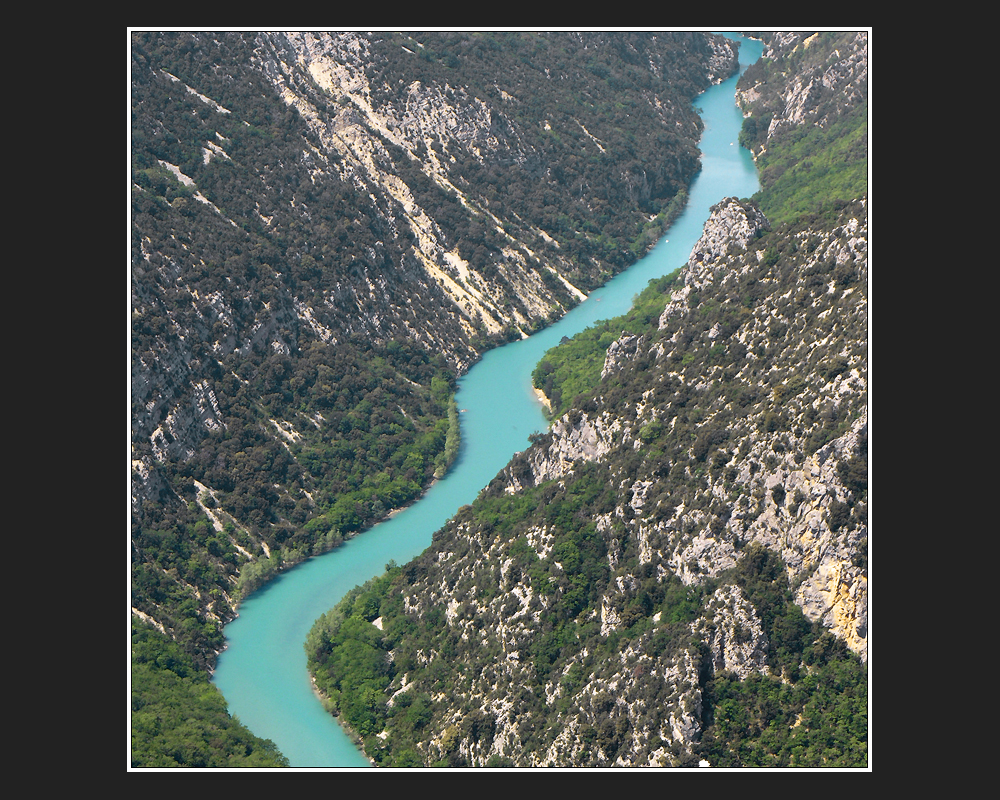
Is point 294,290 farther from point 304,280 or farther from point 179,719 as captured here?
point 179,719

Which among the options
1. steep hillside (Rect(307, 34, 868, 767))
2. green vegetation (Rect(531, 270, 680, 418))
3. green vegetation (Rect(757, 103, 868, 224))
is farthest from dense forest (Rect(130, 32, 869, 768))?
green vegetation (Rect(757, 103, 868, 224))

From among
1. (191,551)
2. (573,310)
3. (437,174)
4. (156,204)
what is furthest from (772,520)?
(437,174)

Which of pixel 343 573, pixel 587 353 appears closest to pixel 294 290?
pixel 587 353

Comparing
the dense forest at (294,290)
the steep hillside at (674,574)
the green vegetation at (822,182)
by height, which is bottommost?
the steep hillside at (674,574)

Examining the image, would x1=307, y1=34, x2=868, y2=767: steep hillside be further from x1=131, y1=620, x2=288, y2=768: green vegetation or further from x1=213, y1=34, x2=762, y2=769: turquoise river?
x1=131, y1=620, x2=288, y2=768: green vegetation

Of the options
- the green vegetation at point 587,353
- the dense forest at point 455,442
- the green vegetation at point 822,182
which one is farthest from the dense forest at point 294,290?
the green vegetation at point 822,182

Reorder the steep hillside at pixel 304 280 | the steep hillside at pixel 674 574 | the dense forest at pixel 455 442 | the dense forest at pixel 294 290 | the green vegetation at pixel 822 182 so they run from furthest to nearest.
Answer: the green vegetation at pixel 822 182
the steep hillside at pixel 304 280
the dense forest at pixel 294 290
the dense forest at pixel 455 442
the steep hillside at pixel 674 574

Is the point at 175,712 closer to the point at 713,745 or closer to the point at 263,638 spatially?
the point at 263,638

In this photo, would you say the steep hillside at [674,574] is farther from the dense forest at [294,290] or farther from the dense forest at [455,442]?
the dense forest at [294,290]
